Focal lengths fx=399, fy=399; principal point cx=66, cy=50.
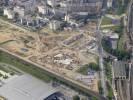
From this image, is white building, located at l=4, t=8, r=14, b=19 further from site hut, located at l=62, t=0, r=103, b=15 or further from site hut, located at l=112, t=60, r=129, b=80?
site hut, located at l=112, t=60, r=129, b=80

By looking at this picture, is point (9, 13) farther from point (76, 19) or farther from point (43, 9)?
point (76, 19)

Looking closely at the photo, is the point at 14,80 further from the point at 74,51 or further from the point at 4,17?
the point at 4,17

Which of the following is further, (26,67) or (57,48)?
(57,48)

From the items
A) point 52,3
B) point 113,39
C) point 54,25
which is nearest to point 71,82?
point 113,39

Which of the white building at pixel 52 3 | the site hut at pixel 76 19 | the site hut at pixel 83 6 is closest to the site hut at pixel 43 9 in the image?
the white building at pixel 52 3

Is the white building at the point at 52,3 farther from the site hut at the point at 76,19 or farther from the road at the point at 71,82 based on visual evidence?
the road at the point at 71,82

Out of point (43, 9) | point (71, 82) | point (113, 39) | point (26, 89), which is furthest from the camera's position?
point (43, 9)
